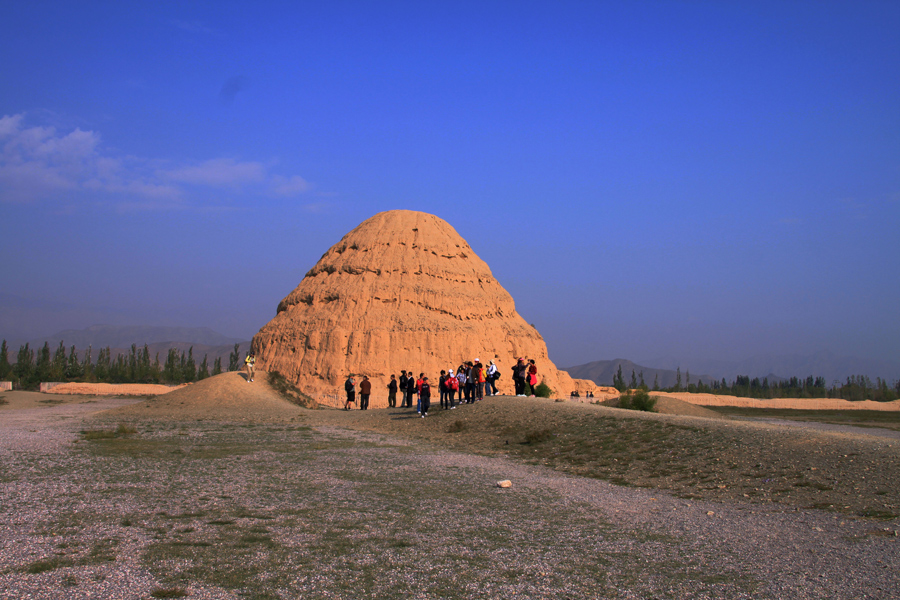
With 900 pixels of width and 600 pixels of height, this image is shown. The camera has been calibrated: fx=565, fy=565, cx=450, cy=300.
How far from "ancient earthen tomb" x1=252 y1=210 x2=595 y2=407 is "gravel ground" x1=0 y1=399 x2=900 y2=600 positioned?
18.9m

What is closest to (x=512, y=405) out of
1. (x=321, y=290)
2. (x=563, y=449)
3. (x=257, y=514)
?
(x=563, y=449)

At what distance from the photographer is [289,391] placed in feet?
88.0

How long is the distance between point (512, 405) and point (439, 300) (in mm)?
15050

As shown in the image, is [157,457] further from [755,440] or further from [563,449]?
[755,440]

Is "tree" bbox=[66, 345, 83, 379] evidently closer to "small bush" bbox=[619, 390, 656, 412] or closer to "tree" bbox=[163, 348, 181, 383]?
"tree" bbox=[163, 348, 181, 383]

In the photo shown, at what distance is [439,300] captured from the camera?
31.9 meters

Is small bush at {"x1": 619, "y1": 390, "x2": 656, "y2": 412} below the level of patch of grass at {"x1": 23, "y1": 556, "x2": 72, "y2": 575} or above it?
below

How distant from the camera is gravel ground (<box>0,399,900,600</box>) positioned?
4.33 meters

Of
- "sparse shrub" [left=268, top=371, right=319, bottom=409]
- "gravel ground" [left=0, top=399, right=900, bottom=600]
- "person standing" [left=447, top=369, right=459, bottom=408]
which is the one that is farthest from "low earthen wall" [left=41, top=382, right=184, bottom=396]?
"gravel ground" [left=0, top=399, right=900, bottom=600]

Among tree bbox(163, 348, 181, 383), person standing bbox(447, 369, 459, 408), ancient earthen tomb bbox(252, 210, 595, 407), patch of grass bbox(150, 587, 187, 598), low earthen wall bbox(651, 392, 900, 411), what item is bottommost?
low earthen wall bbox(651, 392, 900, 411)

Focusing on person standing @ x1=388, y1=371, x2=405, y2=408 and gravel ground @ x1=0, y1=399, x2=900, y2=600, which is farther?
person standing @ x1=388, y1=371, x2=405, y2=408

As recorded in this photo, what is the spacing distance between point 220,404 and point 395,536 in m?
19.3

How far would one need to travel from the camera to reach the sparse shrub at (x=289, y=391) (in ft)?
86.2

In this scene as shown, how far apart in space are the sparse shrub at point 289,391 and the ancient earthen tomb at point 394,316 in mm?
1234
